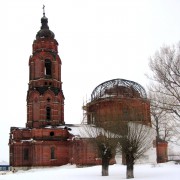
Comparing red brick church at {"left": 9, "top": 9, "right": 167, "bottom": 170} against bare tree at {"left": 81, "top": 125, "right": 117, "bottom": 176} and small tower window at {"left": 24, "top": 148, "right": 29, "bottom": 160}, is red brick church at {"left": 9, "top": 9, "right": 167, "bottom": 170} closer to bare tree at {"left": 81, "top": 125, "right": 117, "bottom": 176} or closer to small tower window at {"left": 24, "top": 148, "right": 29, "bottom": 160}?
small tower window at {"left": 24, "top": 148, "right": 29, "bottom": 160}

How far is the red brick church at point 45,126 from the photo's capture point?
49.7 meters

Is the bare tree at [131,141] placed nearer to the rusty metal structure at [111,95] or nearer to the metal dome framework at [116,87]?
the rusty metal structure at [111,95]

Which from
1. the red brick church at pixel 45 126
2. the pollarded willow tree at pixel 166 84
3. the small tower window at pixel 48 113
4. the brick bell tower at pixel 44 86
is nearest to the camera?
the pollarded willow tree at pixel 166 84

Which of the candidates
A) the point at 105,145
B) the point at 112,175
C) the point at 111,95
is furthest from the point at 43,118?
the point at 112,175

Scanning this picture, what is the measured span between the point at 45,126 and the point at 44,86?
553 cm

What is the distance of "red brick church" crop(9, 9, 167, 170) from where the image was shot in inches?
1955

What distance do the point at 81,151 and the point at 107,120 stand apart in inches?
715

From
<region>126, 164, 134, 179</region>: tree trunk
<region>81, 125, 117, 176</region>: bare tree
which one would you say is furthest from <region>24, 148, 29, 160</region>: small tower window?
<region>126, 164, 134, 179</region>: tree trunk

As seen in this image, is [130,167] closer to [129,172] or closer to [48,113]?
[129,172]

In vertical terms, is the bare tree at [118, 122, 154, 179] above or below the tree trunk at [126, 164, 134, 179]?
above

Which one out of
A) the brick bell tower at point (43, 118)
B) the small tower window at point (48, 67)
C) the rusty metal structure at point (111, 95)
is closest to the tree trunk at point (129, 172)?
the rusty metal structure at point (111, 95)

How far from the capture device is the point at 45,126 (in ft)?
168

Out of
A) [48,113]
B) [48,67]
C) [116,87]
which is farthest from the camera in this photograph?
[48,67]

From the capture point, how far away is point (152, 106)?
25.2 meters
